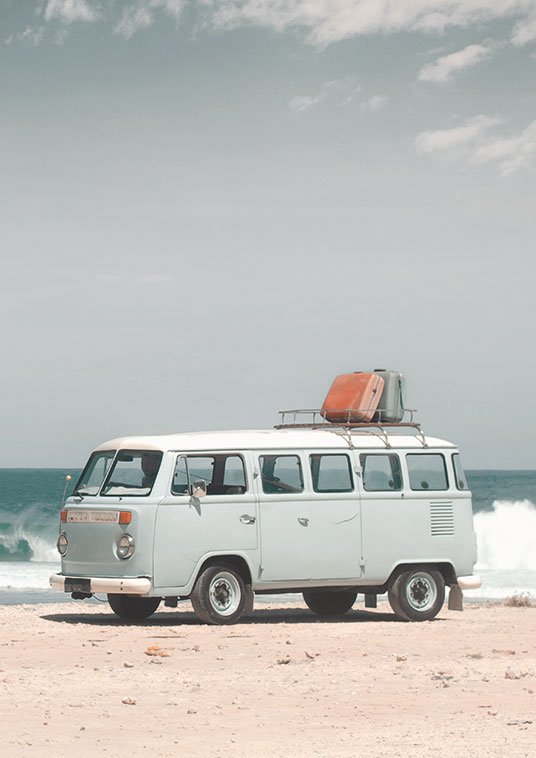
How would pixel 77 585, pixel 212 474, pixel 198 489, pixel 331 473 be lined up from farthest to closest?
1. pixel 331 473
2. pixel 212 474
3. pixel 77 585
4. pixel 198 489

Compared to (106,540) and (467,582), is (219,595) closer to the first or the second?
(106,540)

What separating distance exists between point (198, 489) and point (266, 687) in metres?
4.81

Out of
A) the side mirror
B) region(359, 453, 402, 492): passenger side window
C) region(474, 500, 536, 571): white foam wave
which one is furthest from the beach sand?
region(474, 500, 536, 571): white foam wave

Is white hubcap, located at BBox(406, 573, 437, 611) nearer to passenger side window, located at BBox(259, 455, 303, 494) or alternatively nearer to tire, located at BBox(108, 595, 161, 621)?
passenger side window, located at BBox(259, 455, 303, 494)

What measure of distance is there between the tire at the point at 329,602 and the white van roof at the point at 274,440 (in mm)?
2405

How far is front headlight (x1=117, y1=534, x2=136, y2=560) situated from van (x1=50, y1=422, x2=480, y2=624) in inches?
0.6

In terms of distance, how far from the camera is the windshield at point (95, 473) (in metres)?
17.7

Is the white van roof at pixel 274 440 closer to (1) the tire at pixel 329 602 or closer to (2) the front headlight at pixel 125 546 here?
(2) the front headlight at pixel 125 546

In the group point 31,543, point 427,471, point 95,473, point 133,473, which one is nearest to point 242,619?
point 133,473

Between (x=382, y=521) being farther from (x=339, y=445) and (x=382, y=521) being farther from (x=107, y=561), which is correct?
(x=107, y=561)

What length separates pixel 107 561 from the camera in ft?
56.4

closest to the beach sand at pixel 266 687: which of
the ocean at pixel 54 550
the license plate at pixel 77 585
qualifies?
the license plate at pixel 77 585

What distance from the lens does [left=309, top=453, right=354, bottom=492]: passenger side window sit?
18.2 metres

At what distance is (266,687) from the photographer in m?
12.6
